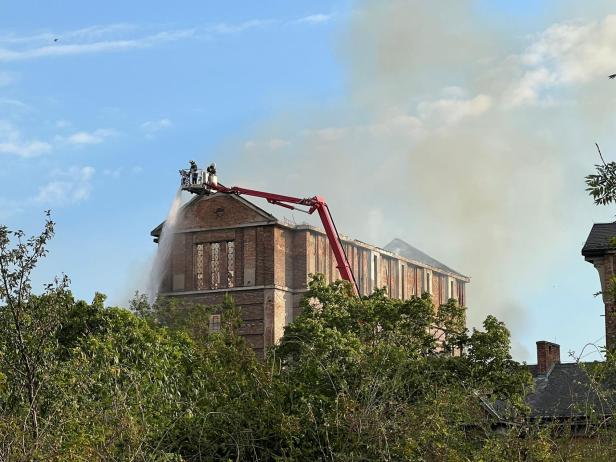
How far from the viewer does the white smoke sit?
216 ft

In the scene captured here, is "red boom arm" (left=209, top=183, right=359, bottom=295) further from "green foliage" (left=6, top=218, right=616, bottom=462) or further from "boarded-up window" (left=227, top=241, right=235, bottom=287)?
"green foliage" (left=6, top=218, right=616, bottom=462)

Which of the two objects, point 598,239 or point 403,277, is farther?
point 403,277

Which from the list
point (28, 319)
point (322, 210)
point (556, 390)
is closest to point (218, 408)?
point (28, 319)

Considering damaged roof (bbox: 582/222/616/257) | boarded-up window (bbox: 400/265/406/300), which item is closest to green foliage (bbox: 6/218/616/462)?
damaged roof (bbox: 582/222/616/257)

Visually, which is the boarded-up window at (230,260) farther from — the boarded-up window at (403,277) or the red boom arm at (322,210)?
the boarded-up window at (403,277)

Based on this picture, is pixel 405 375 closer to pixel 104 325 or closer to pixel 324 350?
pixel 324 350

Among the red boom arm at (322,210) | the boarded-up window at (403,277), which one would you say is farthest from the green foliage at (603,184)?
the boarded-up window at (403,277)

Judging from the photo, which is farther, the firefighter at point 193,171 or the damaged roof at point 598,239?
the firefighter at point 193,171

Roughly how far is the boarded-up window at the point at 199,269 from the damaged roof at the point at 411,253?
17.1m

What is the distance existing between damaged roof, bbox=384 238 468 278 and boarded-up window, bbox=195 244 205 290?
17.1 meters

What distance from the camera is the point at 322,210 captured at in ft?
204

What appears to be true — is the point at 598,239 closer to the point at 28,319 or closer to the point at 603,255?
the point at 603,255

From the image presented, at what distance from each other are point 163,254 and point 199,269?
2402 millimetres

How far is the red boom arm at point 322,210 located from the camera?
6084 cm
